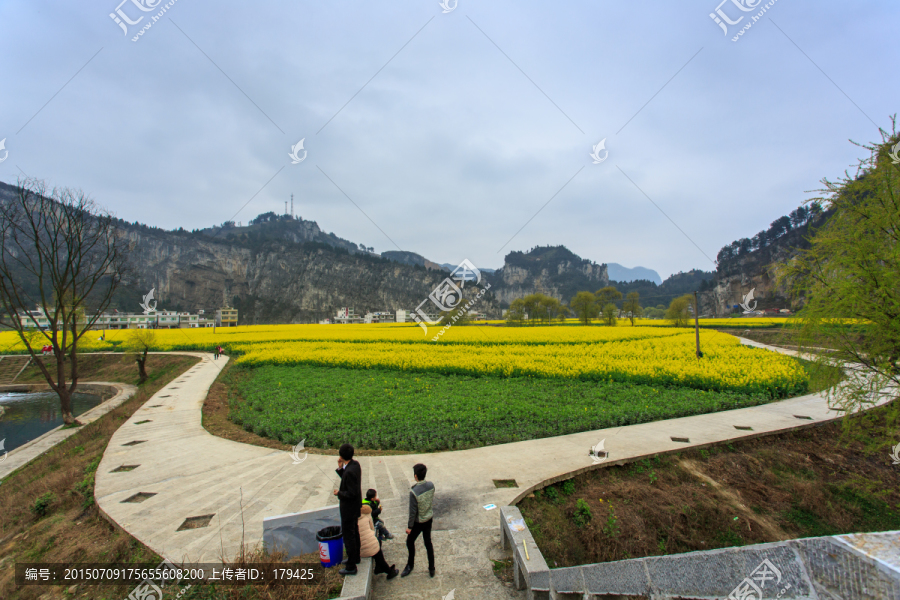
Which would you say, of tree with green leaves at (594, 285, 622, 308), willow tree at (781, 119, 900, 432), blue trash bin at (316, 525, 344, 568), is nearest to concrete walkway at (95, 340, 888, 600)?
blue trash bin at (316, 525, 344, 568)

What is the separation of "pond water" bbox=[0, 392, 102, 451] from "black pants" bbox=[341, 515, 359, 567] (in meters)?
18.4

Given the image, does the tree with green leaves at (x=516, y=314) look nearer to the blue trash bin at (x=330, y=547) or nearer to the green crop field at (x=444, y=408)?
the green crop field at (x=444, y=408)

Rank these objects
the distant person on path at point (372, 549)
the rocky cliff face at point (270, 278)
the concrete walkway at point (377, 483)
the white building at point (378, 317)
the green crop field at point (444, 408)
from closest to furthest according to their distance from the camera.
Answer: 1. the distant person on path at point (372, 549)
2. the concrete walkway at point (377, 483)
3. the green crop field at point (444, 408)
4. the white building at point (378, 317)
5. the rocky cliff face at point (270, 278)

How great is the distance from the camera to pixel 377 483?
6637mm

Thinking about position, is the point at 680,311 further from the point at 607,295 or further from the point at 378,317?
the point at 378,317

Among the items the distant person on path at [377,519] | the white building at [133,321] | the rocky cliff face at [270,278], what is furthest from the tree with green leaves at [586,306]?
the rocky cliff face at [270,278]

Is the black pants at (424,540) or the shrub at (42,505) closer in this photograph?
the black pants at (424,540)

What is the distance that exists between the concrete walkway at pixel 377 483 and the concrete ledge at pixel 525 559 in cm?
23

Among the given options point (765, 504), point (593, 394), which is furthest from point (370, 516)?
point (593, 394)

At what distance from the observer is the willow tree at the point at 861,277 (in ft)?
18.8

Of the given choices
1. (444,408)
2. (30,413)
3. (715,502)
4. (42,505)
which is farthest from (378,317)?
(715,502)

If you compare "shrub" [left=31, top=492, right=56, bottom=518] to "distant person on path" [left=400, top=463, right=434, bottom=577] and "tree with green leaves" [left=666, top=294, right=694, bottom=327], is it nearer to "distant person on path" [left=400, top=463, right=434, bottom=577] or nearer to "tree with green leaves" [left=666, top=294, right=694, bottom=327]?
"distant person on path" [left=400, top=463, right=434, bottom=577]

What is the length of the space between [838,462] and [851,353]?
12.1ft

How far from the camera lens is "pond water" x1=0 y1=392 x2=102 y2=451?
16.1 m
